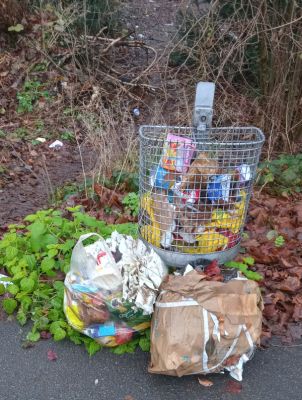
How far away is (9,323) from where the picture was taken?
306 centimetres

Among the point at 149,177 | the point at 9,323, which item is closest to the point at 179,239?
the point at 149,177

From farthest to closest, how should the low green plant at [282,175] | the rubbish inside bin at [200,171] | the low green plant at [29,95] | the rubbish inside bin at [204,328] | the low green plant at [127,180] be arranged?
the low green plant at [29,95], the low green plant at [282,175], the low green plant at [127,180], the rubbish inside bin at [200,171], the rubbish inside bin at [204,328]

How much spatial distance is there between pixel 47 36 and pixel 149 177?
17.2 feet

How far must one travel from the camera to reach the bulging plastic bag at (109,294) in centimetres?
272

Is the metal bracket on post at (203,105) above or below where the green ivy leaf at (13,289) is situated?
above

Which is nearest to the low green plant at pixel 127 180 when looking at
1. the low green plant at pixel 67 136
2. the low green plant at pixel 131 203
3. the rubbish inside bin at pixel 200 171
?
the low green plant at pixel 131 203

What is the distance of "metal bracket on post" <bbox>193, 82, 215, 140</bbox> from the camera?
3006 millimetres

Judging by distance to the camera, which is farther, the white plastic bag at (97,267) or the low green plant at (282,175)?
the low green plant at (282,175)

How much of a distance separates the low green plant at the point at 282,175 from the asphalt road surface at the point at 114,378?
212 cm

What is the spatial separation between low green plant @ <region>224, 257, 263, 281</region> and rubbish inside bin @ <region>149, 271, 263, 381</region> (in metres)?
0.55

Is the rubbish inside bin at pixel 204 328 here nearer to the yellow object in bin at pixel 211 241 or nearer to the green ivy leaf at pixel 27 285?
the yellow object in bin at pixel 211 241

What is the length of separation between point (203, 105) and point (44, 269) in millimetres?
1499

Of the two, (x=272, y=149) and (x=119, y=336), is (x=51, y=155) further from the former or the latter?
(x=119, y=336)

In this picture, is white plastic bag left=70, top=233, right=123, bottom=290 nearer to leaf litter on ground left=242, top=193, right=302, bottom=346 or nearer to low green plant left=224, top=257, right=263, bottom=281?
low green plant left=224, top=257, right=263, bottom=281
